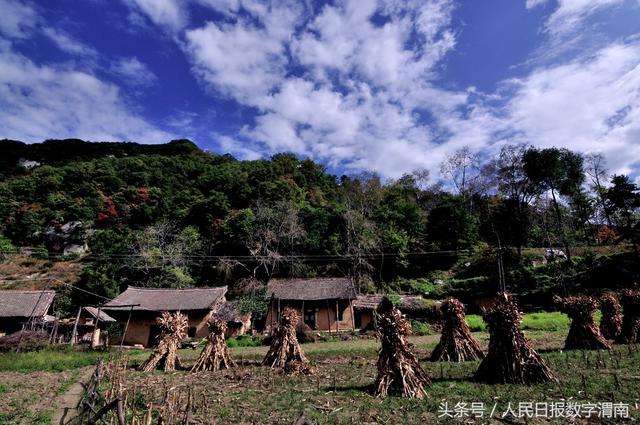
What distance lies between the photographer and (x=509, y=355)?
Answer: 10.7 m

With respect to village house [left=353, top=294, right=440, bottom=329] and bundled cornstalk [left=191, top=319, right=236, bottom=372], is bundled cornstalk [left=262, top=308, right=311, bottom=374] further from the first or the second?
village house [left=353, top=294, right=440, bottom=329]

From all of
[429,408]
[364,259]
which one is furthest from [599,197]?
[429,408]

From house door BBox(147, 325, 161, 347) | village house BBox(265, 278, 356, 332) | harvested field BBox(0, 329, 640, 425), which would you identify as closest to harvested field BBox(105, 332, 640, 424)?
harvested field BBox(0, 329, 640, 425)

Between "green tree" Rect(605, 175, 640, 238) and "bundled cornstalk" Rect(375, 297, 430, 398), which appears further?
"green tree" Rect(605, 175, 640, 238)

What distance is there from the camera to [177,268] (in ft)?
133

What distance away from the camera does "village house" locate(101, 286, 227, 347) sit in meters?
31.2

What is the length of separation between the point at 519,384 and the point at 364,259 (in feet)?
111

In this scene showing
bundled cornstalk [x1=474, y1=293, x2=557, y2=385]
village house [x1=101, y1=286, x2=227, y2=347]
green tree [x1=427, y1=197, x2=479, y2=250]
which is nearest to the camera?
bundled cornstalk [x1=474, y1=293, x2=557, y2=385]

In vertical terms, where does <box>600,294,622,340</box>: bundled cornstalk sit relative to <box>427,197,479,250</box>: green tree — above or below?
below

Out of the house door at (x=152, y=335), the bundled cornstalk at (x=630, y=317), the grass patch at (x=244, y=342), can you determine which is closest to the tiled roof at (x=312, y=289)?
the grass patch at (x=244, y=342)

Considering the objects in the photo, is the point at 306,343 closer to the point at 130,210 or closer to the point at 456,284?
the point at 456,284

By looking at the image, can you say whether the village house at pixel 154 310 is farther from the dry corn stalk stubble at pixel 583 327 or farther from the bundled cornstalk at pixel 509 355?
the dry corn stalk stubble at pixel 583 327

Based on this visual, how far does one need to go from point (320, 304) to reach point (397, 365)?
82.2 ft

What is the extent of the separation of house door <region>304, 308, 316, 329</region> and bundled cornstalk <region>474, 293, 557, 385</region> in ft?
79.4
